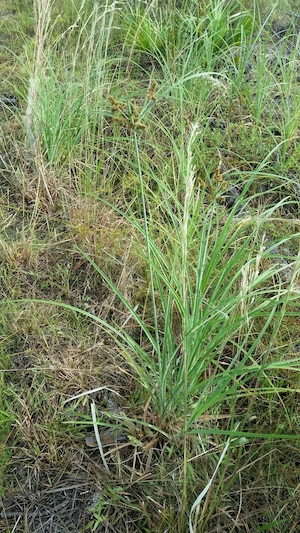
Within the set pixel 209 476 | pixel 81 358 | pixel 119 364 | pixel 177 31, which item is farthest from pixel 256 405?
pixel 177 31

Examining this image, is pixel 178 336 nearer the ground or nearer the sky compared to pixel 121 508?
nearer the sky

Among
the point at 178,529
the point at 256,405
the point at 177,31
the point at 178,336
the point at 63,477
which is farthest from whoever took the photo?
the point at 177,31

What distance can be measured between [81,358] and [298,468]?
661 millimetres

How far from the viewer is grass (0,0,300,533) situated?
3.82 feet

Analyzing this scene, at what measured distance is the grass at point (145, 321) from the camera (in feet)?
3.82

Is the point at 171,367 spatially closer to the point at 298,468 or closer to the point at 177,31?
the point at 298,468

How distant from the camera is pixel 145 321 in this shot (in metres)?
1.55

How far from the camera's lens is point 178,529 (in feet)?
3.61

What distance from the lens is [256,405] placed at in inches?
53.7

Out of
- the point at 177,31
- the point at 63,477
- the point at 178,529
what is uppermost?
the point at 177,31

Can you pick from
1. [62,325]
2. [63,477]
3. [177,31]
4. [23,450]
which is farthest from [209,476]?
[177,31]

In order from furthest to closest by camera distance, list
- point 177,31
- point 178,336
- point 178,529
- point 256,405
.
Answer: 1. point 177,31
2. point 178,336
3. point 256,405
4. point 178,529

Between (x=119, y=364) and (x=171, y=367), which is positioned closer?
(x=171, y=367)

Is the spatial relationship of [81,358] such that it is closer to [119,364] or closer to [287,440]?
[119,364]
